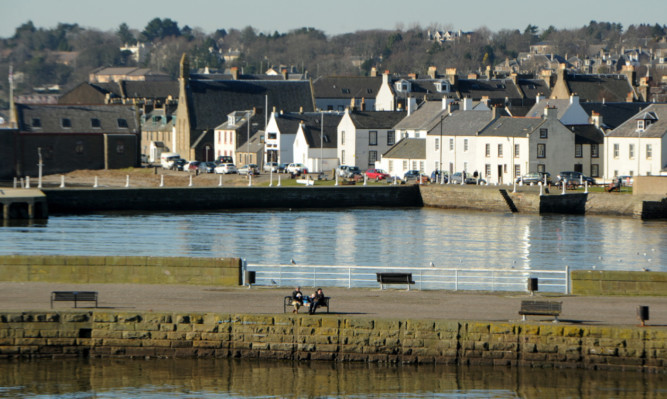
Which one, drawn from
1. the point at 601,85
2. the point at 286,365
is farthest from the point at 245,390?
the point at 601,85

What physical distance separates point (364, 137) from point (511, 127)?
17905 millimetres

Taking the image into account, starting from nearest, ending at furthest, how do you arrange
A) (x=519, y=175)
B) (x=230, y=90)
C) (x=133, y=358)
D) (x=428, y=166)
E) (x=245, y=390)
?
(x=245, y=390) → (x=133, y=358) → (x=519, y=175) → (x=428, y=166) → (x=230, y=90)

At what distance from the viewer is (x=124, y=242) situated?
64.1 meters

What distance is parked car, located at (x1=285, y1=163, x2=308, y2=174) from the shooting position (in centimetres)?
10019

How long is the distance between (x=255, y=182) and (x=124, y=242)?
32.1 metres

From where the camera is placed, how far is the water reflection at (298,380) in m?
30.1

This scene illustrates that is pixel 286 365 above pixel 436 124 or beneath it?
beneath

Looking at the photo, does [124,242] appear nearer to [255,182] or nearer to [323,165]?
[255,182]

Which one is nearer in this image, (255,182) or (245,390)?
(245,390)

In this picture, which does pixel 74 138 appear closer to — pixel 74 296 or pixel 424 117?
pixel 424 117

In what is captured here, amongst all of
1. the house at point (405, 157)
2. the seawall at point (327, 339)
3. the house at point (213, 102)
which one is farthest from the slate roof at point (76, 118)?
the seawall at point (327, 339)

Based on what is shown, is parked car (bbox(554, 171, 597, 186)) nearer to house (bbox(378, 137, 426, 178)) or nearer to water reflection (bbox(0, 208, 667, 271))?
water reflection (bbox(0, 208, 667, 271))

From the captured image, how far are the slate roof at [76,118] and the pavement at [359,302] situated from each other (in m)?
68.6

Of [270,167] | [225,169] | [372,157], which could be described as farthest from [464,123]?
[225,169]
